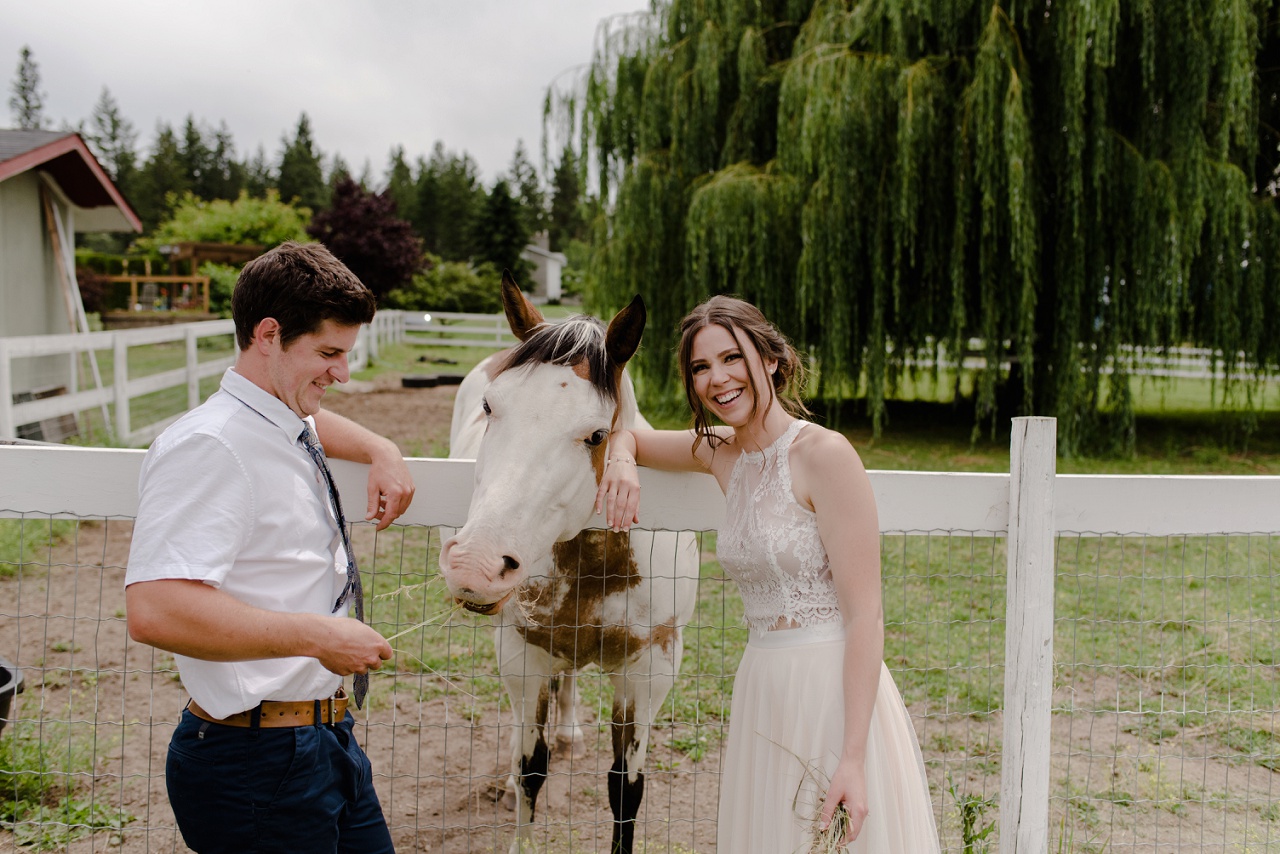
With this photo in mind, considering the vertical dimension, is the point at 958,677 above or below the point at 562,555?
below

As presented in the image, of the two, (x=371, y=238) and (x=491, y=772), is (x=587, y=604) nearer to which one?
(x=491, y=772)

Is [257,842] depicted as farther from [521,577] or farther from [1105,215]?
[1105,215]

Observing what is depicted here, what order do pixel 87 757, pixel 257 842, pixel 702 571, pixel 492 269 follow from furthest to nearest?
pixel 492 269 < pixel 702 571 < pixel 87 757 < pixel 257 842

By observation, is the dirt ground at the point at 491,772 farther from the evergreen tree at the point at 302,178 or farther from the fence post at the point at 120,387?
the evergreen tree at the point at 302,178

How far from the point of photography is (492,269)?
46375mm

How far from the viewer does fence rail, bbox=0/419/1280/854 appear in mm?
2016

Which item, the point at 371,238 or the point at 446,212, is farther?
the point at 446,212

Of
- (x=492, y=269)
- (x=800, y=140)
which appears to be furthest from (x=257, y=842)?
(x=492, y=269)

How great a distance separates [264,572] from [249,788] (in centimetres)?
36

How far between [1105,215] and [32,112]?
83514mm

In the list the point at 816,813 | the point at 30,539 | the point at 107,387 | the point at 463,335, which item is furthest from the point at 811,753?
the point at 463,335

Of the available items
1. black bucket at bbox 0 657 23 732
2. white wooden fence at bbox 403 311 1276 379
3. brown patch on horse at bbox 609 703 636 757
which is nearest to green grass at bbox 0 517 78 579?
black bucket at bbox 0 657 23 732

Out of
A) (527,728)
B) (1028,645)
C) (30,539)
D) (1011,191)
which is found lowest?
(30,539)

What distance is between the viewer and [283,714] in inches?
57.6
